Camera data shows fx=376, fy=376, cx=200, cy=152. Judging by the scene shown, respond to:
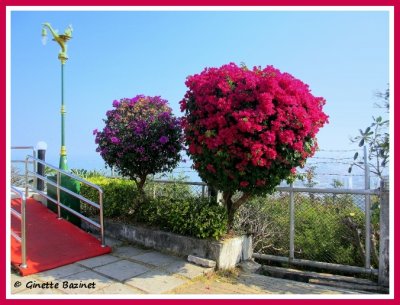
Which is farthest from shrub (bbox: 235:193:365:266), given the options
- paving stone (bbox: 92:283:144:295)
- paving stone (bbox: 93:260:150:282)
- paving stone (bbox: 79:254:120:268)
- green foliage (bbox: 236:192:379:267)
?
paving stone (bbox: 92:283:144:295)

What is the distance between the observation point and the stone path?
15.6 ft

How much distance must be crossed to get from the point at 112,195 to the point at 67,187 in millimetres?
872

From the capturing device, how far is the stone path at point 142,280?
4.75m

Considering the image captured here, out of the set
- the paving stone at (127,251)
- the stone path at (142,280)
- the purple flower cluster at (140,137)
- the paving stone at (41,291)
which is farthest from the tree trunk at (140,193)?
the paving stone at (41,291)

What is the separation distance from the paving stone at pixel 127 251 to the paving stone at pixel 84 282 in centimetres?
89

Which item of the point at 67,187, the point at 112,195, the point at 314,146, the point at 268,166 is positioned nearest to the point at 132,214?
the point at 112,195

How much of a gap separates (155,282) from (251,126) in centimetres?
244

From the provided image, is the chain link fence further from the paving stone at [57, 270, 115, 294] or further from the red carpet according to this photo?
the paving stone at [57, 270, 115, 294]

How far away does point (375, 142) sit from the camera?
5953mm

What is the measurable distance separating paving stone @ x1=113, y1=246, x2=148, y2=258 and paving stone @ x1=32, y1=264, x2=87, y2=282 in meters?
0.80

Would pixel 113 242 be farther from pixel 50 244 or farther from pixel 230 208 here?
pixel 230 208

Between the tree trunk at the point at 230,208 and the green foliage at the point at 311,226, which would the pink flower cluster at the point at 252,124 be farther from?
the green foliage at the point at 311,226

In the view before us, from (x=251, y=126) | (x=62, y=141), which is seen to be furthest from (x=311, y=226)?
(x=62, y=141)

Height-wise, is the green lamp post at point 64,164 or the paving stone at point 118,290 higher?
the green lamp post at point 64,164
